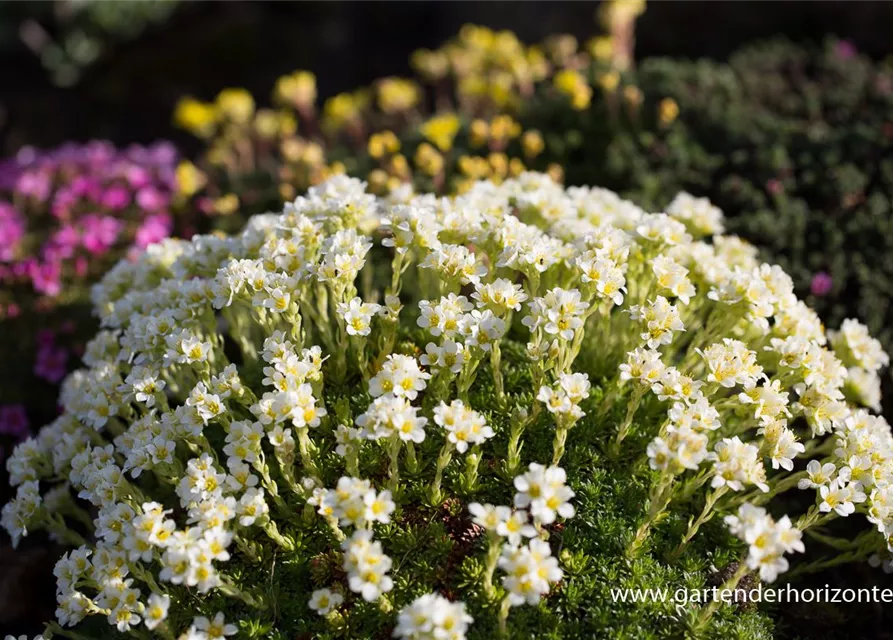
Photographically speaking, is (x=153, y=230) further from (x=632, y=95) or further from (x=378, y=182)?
(x=632, y=95)

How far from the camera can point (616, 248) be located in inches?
115

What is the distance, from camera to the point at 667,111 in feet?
17.2

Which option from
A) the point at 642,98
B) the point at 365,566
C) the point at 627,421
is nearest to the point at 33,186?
the point at 642,98

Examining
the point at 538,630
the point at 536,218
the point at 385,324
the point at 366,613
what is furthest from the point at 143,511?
the point at 536,218

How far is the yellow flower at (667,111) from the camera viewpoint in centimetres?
524

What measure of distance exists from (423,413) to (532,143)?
267cm

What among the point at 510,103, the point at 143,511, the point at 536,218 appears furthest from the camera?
the point at 510,103

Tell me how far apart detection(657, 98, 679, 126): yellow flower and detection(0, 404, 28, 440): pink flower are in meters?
4.54

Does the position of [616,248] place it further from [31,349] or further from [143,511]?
[31,349]

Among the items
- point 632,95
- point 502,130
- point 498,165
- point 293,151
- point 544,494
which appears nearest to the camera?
point 544,494

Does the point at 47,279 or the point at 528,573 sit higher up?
the point at 47,279

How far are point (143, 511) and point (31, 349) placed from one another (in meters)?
2.80

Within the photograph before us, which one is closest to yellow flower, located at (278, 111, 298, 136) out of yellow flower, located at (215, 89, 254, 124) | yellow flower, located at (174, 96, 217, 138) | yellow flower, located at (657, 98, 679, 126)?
yellow flower, located at (215, 89, 254, 124)

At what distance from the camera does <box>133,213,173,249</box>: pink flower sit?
5324 millimetres
